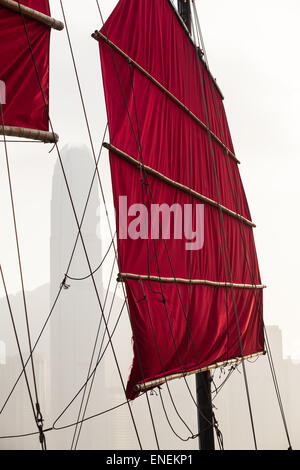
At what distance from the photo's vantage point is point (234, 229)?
40.9 feet

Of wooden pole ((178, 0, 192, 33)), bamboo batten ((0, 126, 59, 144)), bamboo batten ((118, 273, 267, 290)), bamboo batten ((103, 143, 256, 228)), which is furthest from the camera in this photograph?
wooden pole ((178, 0, 192, 33))

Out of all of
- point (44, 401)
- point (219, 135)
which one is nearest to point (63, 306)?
point (44, 401)

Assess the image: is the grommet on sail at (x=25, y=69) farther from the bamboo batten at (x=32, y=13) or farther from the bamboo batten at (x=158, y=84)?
the bamboo batten at (x=158, y=84)

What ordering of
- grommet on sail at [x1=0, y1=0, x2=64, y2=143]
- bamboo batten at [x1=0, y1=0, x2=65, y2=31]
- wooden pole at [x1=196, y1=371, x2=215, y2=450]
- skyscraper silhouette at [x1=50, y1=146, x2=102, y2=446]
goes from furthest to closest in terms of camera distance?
skyscraper silhouette at [x1=50, y1=146, x2=102, y2=446] → wooden pole at [x1=196, y1=371, x2=215, y2=450] → bamboo batten at [x1=0, y1=0, x2=65, y2=31] → grommet on sail at [x1=0, y1=0, x2=64, y2=143]

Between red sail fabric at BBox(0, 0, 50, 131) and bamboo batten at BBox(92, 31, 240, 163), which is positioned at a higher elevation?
bamboo batten at BBox(92, 31, 240, 163)

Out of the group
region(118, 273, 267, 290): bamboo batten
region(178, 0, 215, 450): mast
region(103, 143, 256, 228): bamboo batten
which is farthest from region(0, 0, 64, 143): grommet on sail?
region(178, 0, 215, 450): mast

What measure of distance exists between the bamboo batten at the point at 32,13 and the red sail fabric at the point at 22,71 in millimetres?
45

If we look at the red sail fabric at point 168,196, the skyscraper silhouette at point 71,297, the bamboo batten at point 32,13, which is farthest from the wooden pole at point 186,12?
the skyscraper silhouette at point 71,297

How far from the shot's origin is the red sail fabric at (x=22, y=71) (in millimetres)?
5699

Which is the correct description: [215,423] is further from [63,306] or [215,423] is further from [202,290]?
[63,306]

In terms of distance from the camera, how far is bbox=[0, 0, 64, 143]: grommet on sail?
567cm

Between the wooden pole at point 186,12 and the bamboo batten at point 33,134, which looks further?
the wooden pole at point 186,12

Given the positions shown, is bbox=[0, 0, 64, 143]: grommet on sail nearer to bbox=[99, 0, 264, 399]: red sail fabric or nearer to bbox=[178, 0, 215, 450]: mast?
Answer: bbox=[99, 0, 264, 399]: red sail fabric
